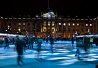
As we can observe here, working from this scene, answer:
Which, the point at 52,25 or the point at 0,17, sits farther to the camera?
the point at 52,25

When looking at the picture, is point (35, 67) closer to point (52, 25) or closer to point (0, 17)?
point (0, 17)

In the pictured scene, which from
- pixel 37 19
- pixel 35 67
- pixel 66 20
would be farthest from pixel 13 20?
pixel 35 67

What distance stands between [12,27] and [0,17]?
13729 millimetres

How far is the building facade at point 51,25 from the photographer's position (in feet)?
390

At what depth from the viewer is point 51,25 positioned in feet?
397

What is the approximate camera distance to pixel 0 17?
106 metres

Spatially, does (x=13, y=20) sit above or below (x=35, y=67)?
above

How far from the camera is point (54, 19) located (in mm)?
123938

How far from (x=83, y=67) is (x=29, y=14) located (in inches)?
4740

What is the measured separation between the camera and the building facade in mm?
118750

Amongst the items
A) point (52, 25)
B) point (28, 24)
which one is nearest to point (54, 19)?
point (52, 25)

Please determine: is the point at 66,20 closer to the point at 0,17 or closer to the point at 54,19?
the point at 54,19

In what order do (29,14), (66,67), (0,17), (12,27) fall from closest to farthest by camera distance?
(66,67) < (0,17) < (12,27) < (29,14)

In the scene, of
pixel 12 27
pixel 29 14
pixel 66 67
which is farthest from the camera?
pixel 29 14
